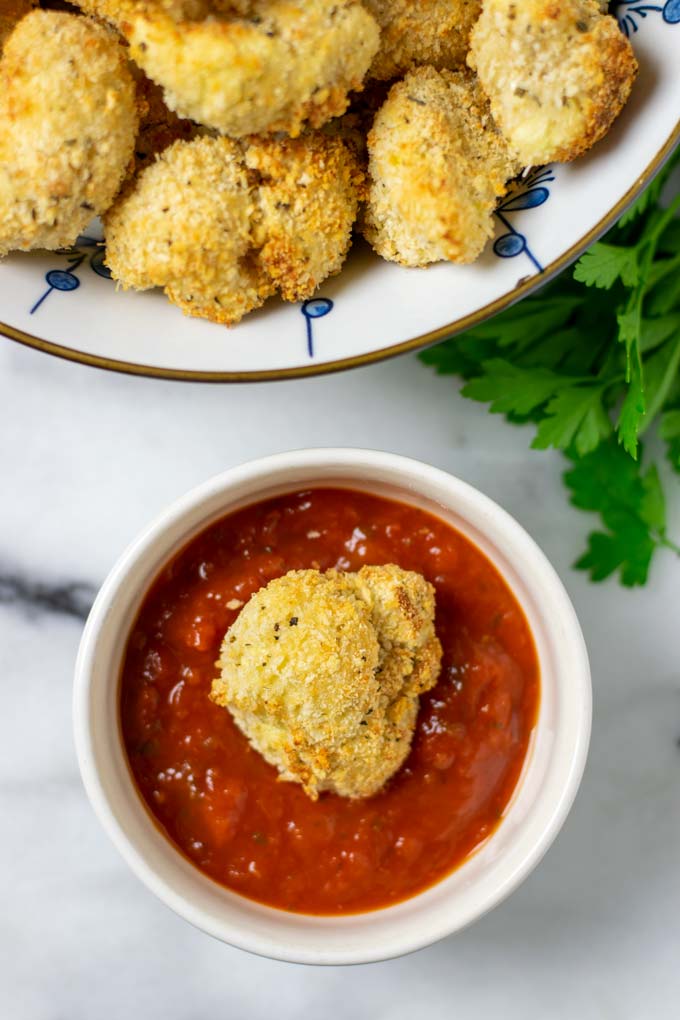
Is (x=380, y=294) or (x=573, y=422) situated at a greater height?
(x=380, y=294)

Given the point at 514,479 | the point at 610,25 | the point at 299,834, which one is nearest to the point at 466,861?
the point at 299,834

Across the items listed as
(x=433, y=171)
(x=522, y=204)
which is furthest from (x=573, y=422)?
(x=433, y=171)

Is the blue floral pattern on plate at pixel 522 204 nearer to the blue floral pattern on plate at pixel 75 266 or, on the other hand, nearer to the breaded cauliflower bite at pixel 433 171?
the breaded cauliflower bite at pixel 433 171

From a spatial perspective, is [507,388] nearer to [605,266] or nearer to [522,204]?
[605,266]

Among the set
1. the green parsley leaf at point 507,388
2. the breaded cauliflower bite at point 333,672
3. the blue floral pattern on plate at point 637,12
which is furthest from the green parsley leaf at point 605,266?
the breaded cauliflower bite at point 333,672

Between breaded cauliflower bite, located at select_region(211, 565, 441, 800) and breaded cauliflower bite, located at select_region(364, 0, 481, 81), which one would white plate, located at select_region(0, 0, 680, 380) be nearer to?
breaded cauliflower bite, located at select_region(364, 0, 481, 81)

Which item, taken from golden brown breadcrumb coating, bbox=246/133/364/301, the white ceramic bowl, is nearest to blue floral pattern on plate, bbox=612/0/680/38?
golden brown breadcrumb coating, bbox=246/133/364/301

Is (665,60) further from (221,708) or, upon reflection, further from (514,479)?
(221,708)
